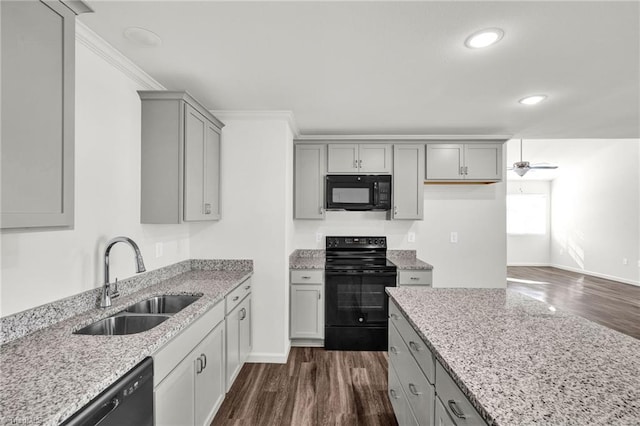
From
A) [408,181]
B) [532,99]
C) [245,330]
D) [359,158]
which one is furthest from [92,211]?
[532,99]

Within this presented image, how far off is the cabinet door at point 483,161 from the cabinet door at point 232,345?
9.73ft

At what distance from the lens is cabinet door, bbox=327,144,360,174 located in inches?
147

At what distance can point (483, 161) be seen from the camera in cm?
374

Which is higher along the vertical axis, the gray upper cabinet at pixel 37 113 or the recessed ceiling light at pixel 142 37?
the recessed ceiling light at pixel 142 37

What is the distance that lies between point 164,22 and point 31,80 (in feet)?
2.62

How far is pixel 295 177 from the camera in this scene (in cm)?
375

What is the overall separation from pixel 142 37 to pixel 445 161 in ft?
10.5

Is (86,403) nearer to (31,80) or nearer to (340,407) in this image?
(31,80)

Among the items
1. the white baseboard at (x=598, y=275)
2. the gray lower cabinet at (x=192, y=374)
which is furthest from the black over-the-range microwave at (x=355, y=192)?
the white baseboard at (x=598, y=275)

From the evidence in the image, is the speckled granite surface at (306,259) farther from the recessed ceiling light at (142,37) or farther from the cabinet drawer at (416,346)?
the recessed ceiling light at (142,37)

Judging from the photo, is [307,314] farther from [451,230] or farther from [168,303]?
[451,230]

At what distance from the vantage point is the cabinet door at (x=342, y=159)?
3736 mm

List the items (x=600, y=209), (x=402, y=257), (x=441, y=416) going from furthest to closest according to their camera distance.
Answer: (x=600, y=209), (x=402, y=257), (x=441, y=416)

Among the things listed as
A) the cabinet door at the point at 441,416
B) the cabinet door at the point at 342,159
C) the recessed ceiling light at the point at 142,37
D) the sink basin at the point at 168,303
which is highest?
the recessed ceiling light at the point at 142,37
